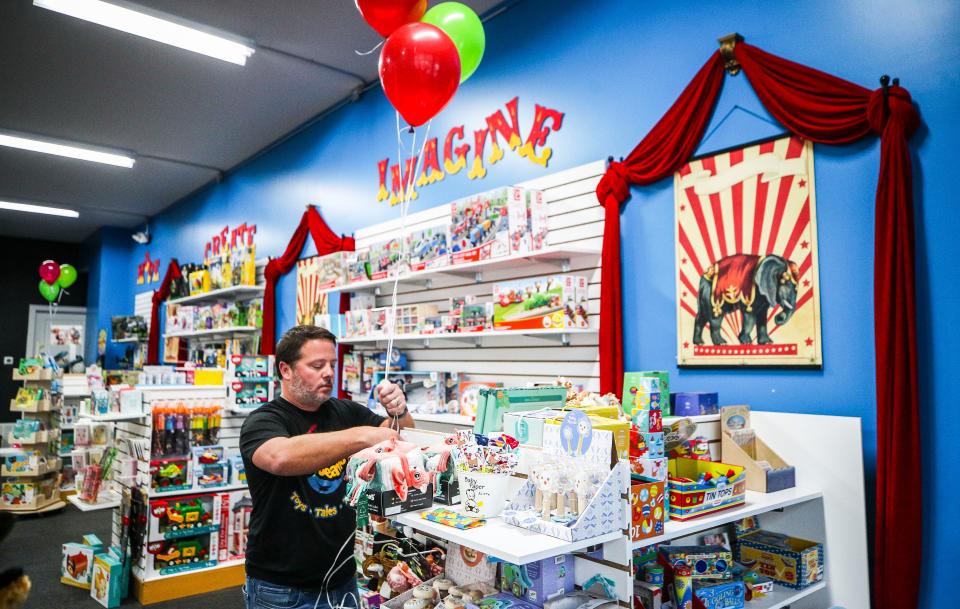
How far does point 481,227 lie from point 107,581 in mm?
3579

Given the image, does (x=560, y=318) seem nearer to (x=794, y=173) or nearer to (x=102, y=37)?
(x=794, y=173)

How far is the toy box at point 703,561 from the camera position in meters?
2.30

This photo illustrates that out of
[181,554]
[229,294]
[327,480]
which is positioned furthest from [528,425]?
[229,294]

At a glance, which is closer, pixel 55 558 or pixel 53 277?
pixel 55 558

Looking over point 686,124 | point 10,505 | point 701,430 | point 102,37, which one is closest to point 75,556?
point 10,505

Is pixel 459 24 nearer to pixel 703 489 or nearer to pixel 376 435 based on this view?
pixel 376 435

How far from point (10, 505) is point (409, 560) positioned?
678 centimetres

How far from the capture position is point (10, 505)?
275 inches

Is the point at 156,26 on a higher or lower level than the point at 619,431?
higher

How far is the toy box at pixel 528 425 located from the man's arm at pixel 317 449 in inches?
15.8

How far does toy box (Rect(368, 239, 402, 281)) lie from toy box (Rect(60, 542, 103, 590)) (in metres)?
2.97

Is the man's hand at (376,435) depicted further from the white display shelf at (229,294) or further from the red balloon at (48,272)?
the red balloon at (48,272)

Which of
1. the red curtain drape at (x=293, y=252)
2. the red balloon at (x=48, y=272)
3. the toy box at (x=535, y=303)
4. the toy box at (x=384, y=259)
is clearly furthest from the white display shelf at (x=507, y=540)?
the red balloon at (x=48, y=272)

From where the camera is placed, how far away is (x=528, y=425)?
6.88ft
